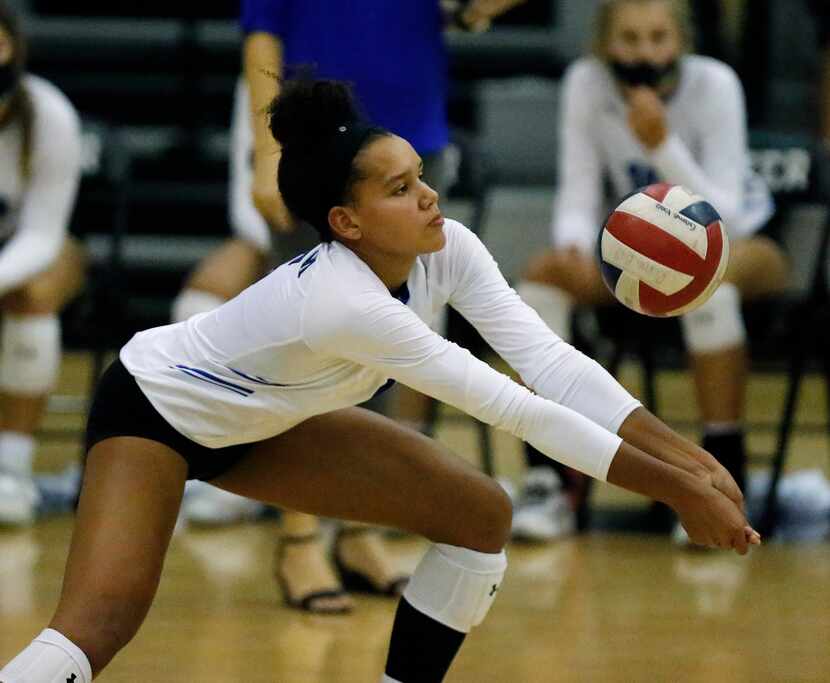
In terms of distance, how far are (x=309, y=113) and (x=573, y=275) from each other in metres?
2.07

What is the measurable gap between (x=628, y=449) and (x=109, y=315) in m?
2.76

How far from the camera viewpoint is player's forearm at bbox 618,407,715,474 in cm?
258

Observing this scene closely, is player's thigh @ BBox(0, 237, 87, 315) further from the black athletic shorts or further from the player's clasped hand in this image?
the player's clasped hand

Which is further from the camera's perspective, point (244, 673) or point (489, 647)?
point (489, 647)

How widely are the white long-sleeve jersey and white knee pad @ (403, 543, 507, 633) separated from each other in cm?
201

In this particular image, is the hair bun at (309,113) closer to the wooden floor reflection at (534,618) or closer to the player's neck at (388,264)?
the player's neck at (388,264)

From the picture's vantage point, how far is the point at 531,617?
373cm

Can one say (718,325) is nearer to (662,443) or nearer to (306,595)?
(306,595)

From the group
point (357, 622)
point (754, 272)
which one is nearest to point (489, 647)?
point (357, 622)

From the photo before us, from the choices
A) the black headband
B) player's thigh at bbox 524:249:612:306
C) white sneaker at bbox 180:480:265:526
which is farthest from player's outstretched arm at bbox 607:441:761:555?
white sneaker at bbox 180:480:265:526

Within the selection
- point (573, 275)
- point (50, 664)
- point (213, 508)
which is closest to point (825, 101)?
point (573, 275)

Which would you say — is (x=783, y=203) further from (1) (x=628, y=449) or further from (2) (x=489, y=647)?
(1) (x=628, y=449)

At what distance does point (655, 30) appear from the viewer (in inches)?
183

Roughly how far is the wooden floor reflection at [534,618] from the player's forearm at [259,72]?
1067mm
